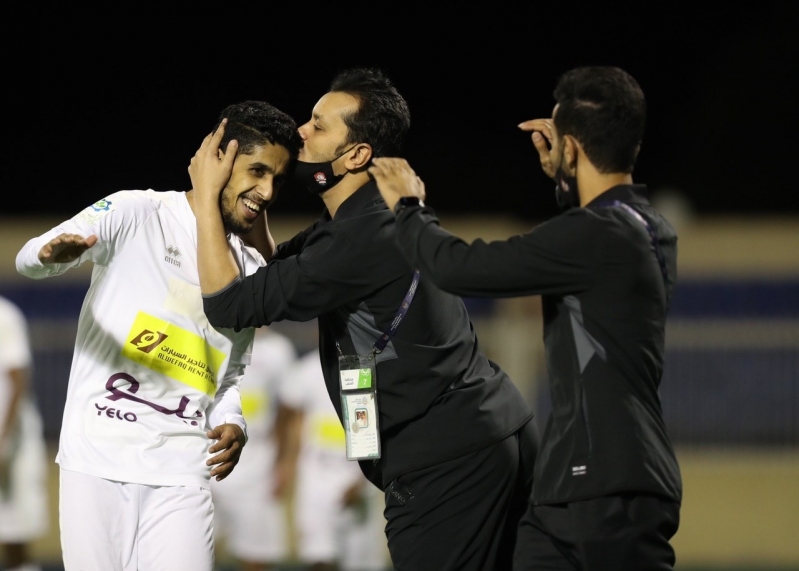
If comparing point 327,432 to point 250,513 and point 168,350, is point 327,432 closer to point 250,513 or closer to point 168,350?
point 250,513

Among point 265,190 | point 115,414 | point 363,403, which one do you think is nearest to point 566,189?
point 363,403

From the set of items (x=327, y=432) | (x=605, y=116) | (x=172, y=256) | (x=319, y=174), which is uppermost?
(x=605, y=116)

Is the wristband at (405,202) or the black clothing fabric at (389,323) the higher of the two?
the wristband at (405,202)

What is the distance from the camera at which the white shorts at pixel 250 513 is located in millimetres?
8375

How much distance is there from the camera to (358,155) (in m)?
4.34

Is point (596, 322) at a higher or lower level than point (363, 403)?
higher

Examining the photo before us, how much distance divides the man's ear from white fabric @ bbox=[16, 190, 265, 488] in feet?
2.20

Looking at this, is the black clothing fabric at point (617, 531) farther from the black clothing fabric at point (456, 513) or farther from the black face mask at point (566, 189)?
the black face mask at point (566, 189)

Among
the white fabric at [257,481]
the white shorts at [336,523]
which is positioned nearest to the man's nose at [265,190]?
the white fabric at [257,481]

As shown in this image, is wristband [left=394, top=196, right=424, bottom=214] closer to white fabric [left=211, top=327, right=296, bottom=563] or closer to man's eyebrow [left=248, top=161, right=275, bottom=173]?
man's eyebrow [left=248, top=161, right=275, bottom=173]

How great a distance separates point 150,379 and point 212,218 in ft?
2.05

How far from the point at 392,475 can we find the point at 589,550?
3.14ft

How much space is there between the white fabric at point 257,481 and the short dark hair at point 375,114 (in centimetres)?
414

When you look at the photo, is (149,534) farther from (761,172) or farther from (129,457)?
(761,172)
